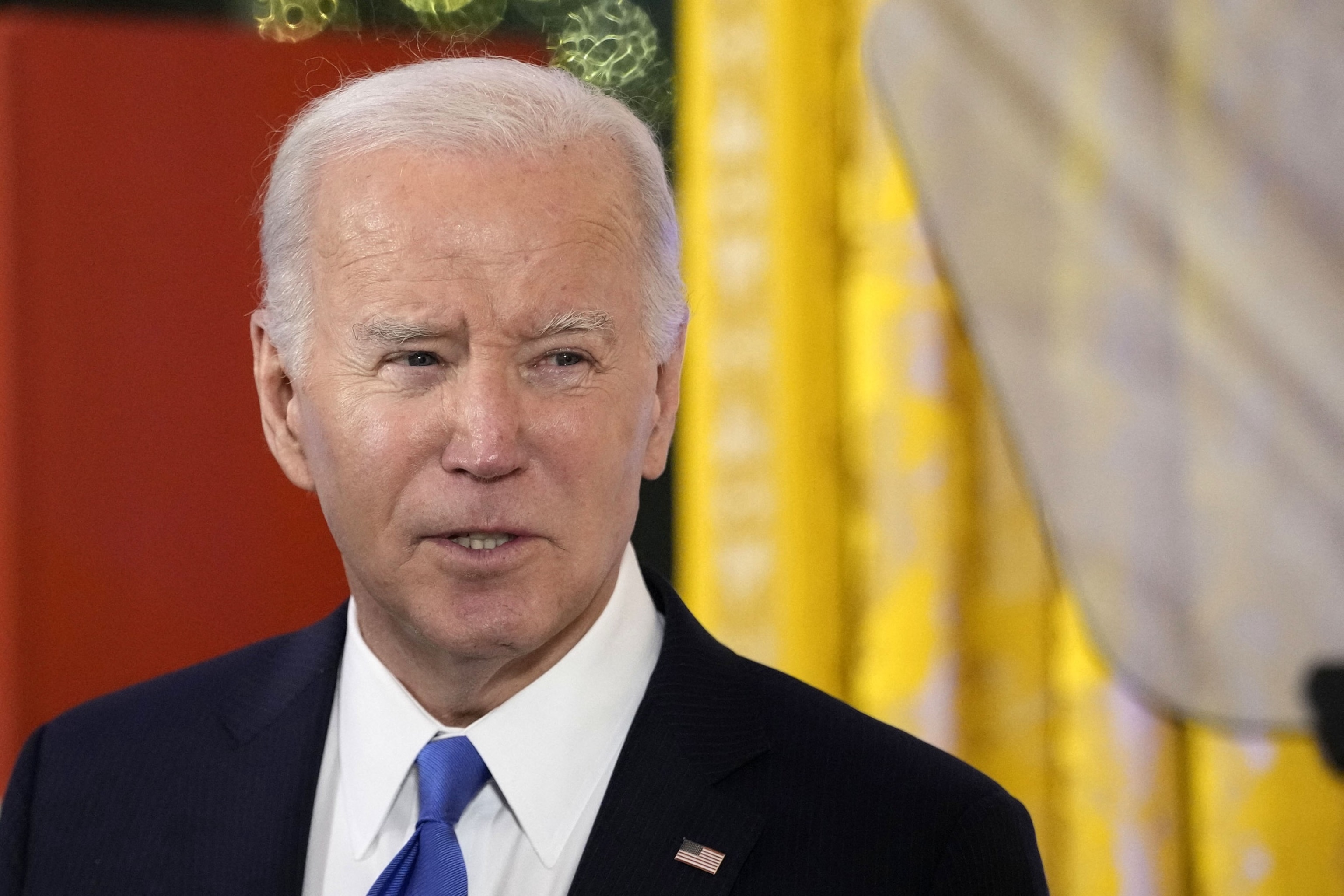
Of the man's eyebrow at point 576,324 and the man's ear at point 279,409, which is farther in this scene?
the man's ear at point 279,409

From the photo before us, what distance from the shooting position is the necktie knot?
115 centimetres

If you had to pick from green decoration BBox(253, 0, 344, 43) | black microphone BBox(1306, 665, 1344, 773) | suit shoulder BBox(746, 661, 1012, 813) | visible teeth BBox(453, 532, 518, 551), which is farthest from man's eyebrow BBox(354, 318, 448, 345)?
black microphone BBox(1306, 665, 1344, 773)

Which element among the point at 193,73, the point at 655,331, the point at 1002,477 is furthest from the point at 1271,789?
the point at 193,73

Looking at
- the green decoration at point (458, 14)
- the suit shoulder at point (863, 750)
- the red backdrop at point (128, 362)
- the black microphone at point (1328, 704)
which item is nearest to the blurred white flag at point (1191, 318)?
the black microphone at point (1328, 704)

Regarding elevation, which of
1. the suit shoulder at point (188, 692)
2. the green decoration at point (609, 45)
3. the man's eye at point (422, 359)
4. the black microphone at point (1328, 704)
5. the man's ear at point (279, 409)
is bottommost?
the black microphone at point (1328, 704)

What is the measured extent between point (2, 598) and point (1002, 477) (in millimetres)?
1443

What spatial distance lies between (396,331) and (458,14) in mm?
1170

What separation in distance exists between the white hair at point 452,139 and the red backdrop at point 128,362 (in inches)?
26.9

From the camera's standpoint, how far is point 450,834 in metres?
1.13

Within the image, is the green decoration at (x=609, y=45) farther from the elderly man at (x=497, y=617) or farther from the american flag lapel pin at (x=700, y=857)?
the american flag lapel pin at (x=700, y=857)

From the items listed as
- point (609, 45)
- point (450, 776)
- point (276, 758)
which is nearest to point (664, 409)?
point (450, 776)

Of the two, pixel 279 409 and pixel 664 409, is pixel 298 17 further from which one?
pixel 664 409

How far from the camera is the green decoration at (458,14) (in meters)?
2.11

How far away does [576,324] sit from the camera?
3.67ft
